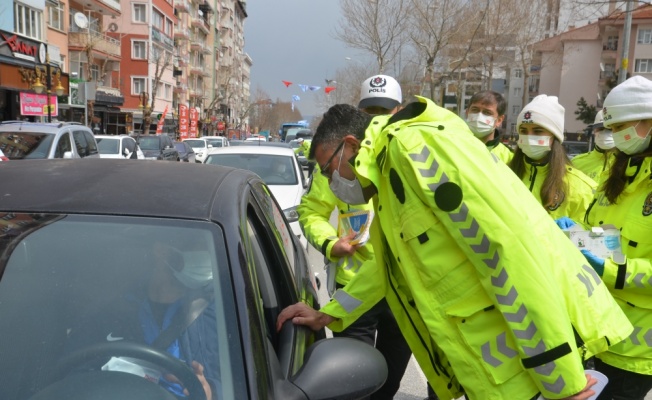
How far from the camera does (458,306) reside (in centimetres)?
A: 173

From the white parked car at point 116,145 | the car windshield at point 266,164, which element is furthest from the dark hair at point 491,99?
the white parked car at point 116,145

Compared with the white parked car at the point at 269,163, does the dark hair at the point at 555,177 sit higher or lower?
higher

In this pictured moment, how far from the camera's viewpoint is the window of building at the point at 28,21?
85.1 ft

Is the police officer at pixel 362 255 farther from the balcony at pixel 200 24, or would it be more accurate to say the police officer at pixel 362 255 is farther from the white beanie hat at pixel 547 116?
the balcony at pixel 200 24

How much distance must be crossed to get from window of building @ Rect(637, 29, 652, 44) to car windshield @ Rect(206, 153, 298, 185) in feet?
185

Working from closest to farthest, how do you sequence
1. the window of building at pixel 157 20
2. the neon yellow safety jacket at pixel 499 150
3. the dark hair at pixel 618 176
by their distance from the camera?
1. the dark hair at pixel 618 176
2. the neon yellow safety jacket at pixel 499 150
3. the window of building at pixel 157 20

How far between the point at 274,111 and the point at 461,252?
126014mm

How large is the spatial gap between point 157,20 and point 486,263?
55.8 metres

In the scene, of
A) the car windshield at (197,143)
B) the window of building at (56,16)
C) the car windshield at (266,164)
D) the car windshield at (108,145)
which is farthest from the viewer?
the window of building at (56,16)

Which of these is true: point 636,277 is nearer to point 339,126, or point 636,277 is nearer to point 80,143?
point 339,126

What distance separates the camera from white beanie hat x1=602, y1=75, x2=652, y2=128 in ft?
7.97

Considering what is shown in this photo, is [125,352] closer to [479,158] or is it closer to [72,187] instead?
[72,187]

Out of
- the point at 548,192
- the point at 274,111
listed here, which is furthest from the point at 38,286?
the point at 274,111

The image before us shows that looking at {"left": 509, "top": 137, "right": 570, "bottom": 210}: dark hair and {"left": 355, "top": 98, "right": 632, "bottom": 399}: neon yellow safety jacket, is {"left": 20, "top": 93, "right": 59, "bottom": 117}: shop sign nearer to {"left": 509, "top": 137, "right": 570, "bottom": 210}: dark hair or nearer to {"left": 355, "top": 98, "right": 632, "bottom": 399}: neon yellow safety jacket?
{"left": 509, "top": 137, "right": 570, "bottom": 210}: dark hair
